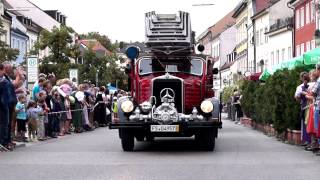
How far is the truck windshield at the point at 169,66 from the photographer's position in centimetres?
1925

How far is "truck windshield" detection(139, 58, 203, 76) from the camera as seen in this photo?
19250 millimetres

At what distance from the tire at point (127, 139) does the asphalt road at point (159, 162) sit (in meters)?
0.17

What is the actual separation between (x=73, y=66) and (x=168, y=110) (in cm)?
4396

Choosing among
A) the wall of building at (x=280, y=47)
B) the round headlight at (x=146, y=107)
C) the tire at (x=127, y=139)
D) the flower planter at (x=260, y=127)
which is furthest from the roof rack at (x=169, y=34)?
the wall of building at (x=280, y=47)

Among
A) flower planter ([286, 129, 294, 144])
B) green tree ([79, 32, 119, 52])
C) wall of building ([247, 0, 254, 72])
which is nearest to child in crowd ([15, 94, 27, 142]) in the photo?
flower planter ([286, 129, 294, 144])

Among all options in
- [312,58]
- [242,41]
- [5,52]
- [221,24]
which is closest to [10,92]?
[312,58]

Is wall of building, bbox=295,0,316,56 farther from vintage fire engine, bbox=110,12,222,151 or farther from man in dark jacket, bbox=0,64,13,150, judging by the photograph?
man in dark jacket, bbox=0,64,13,150

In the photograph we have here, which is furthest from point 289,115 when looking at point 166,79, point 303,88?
point 166,79

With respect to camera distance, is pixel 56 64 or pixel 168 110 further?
pixel 56 64

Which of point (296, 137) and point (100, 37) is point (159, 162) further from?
point (100, 37)

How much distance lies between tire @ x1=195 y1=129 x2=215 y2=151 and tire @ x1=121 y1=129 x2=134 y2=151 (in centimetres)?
159

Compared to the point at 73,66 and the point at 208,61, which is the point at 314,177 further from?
the point at 73,66

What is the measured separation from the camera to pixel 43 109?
74.3 ft

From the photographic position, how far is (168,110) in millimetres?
17344
